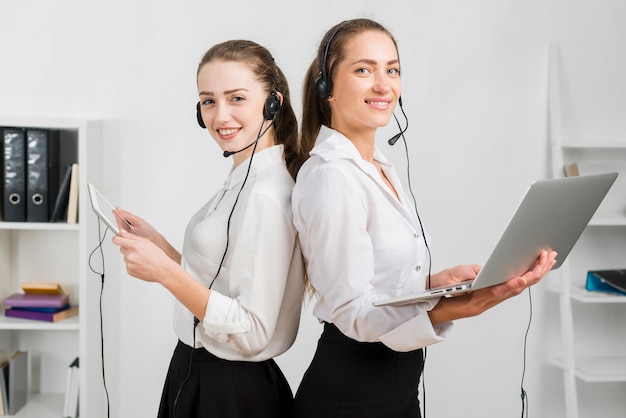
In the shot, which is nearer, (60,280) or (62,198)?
(62,198)

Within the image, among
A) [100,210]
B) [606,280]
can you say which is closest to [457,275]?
[100,210]

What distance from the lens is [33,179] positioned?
2.79 metres

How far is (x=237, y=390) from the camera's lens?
1.56 metres

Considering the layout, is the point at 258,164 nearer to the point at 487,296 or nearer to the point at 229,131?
the point at 229,131

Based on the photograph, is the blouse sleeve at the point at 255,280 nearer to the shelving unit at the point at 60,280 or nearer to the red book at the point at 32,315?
the shelving unit at the point at 60,280

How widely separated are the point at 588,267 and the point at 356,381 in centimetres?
196

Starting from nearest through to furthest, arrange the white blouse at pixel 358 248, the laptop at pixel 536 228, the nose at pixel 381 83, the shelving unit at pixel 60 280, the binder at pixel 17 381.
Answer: the laptop at pixel 536 228
the white blouse at pixel 358 248
the nose at pixel 381 83
the shelving unit at pixel 60 280
the binder at pixel 17 381

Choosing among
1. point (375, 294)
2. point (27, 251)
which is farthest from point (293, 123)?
point (27, 251)

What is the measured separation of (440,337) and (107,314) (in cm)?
194

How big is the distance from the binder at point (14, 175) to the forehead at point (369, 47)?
1682mm

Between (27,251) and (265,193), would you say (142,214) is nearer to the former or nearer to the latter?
(27,251)

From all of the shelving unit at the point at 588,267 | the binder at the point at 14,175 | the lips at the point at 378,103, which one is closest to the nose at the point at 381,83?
the lips at the point at 378,103

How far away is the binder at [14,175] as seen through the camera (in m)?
2.78

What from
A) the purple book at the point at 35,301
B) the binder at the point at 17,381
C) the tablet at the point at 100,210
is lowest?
the binder at the point at 17,381
